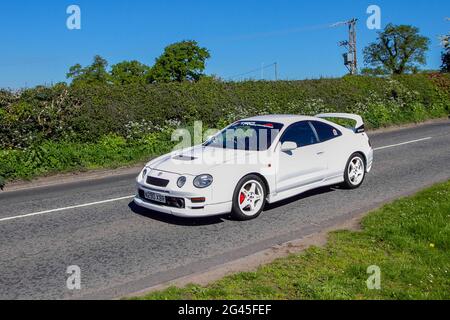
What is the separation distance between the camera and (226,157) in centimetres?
716

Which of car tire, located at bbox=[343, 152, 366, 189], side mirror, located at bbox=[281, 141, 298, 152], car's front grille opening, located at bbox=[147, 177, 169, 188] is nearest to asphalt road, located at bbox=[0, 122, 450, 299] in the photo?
car tire, located at bbox=[343, 152, 366, 189]

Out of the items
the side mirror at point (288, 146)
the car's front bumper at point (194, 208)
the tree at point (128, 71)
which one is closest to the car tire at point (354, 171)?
the side mirror at point (288, 146)

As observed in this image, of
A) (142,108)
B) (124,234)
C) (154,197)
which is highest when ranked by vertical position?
(142,108)

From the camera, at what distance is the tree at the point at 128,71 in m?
70.8

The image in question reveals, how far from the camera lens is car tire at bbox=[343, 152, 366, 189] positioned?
29.0 ft

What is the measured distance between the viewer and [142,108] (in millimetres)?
14617

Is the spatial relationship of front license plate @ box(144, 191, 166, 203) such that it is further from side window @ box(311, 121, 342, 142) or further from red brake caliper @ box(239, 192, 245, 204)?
side window @ box(311, 121, 342, 142)

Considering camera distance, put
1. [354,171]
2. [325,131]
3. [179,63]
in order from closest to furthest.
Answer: [325,131] → [354,171] → [179,63]

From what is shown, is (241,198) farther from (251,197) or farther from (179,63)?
(179,63)

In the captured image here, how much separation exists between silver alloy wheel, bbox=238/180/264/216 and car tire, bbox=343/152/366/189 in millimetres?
2434

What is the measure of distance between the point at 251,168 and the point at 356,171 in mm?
3025

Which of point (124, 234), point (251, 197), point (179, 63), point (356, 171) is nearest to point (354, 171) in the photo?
point (356, 171)
